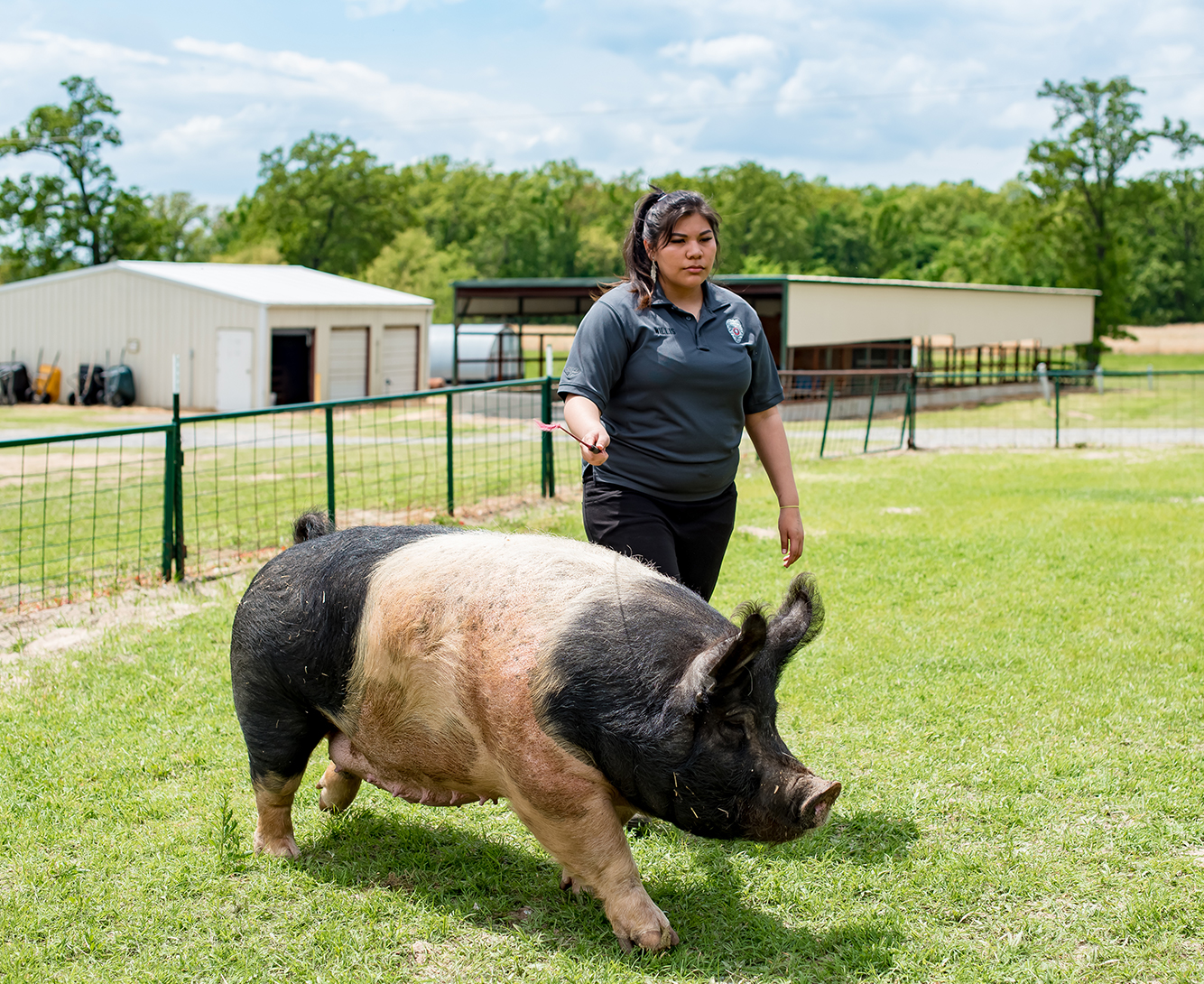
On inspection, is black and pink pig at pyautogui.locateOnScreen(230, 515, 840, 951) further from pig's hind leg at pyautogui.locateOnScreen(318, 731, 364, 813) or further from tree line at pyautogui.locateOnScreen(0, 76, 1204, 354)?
tree line at pyautogui.locateOnScreen(0, 76, 1204, 354)

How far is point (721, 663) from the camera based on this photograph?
2.69 meters

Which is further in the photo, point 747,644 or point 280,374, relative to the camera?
point 280,374

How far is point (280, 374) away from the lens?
26656mm

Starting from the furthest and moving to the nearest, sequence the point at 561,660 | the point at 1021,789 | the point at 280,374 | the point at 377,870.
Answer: the point at 280,374 < the point at 1021,789 < the point at 377,870 < the point at 561,660

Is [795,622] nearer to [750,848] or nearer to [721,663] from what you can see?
[721,663]

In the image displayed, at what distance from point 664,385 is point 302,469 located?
10898 mm

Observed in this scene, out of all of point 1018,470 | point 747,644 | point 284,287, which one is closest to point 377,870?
point 747,644

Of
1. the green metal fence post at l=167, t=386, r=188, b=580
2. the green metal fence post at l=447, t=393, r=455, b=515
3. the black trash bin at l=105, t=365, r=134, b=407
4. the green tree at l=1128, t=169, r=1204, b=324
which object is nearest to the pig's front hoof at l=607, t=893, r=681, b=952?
the green metal fence post at l=167, t=386, r=188, b=580

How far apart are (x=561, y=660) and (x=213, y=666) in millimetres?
3191

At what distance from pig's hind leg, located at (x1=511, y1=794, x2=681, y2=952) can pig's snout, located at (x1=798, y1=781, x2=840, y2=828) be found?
499 millimetres

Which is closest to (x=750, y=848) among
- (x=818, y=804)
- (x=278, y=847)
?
(x=818, y=804)

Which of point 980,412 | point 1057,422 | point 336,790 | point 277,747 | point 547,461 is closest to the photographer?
point 277,747

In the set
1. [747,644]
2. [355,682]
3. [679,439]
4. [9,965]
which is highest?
[679,439]

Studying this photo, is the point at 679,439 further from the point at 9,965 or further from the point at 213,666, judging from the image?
the point at 213,666
